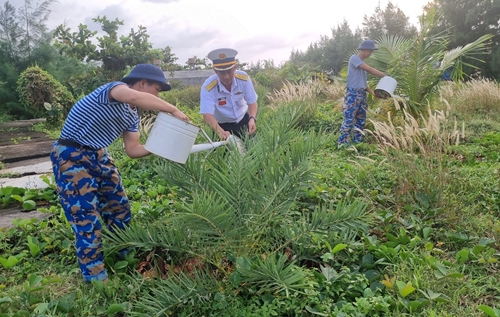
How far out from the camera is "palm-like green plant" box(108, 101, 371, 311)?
190 cm

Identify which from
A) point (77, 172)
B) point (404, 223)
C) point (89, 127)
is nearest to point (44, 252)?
point (77, 172)

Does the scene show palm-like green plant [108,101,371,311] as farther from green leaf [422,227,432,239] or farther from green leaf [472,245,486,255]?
green leaf [472,245,486,255]

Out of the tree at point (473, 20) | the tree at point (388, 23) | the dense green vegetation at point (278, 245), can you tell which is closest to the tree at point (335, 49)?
the tree at point (388, 23)

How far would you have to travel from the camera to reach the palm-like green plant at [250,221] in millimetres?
1901

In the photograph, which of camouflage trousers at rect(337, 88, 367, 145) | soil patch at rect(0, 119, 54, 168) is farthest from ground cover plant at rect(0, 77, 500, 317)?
soil patch at rect(0, 119, 54, 168)

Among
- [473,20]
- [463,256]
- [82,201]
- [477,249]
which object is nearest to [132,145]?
[82,201]

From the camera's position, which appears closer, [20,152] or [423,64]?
[423,64]

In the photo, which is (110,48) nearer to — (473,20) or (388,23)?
(473,20)

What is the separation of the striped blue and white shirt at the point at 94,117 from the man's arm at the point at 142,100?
0.09 metres

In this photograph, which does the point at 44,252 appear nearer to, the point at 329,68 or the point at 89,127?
the point at 89,127

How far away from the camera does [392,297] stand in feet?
6.91

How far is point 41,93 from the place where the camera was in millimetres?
11477

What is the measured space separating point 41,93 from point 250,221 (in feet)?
37.7

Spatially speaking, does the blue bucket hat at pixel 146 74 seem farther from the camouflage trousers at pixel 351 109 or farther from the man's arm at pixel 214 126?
the camouflage trousers at pixel 351 109
